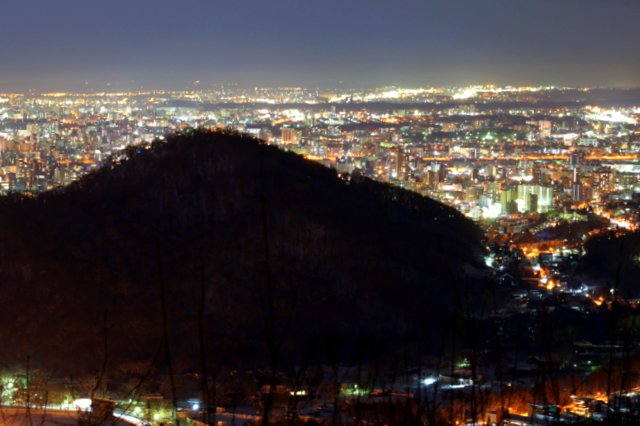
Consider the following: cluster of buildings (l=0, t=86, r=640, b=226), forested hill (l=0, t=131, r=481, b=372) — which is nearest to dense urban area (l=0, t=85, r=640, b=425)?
cluster of buildings (l=0, t=86, r=640, b=226)

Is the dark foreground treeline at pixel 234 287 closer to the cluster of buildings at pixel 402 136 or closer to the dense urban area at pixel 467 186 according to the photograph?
the dense urban area at pixel 467 186

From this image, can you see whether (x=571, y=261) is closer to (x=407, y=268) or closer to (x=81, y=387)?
(x=407, y=268)

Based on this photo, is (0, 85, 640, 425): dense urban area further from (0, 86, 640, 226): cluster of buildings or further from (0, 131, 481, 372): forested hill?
(0, 131, 481, 372): forested hill

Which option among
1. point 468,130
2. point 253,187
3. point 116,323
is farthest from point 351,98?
point 116,323

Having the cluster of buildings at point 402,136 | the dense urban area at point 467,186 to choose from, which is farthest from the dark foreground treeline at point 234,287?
the cluster of buildings at point 402,136

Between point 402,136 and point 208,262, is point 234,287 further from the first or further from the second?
point 402,136

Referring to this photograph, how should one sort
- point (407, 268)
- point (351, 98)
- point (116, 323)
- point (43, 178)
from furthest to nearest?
point (351, 98) < point (43, 178) < point (407, 268) < point (116, 323)

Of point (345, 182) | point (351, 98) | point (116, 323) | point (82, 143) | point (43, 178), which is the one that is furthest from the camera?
point (351, 98)

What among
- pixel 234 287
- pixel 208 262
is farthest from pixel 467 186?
pixel 234 287
